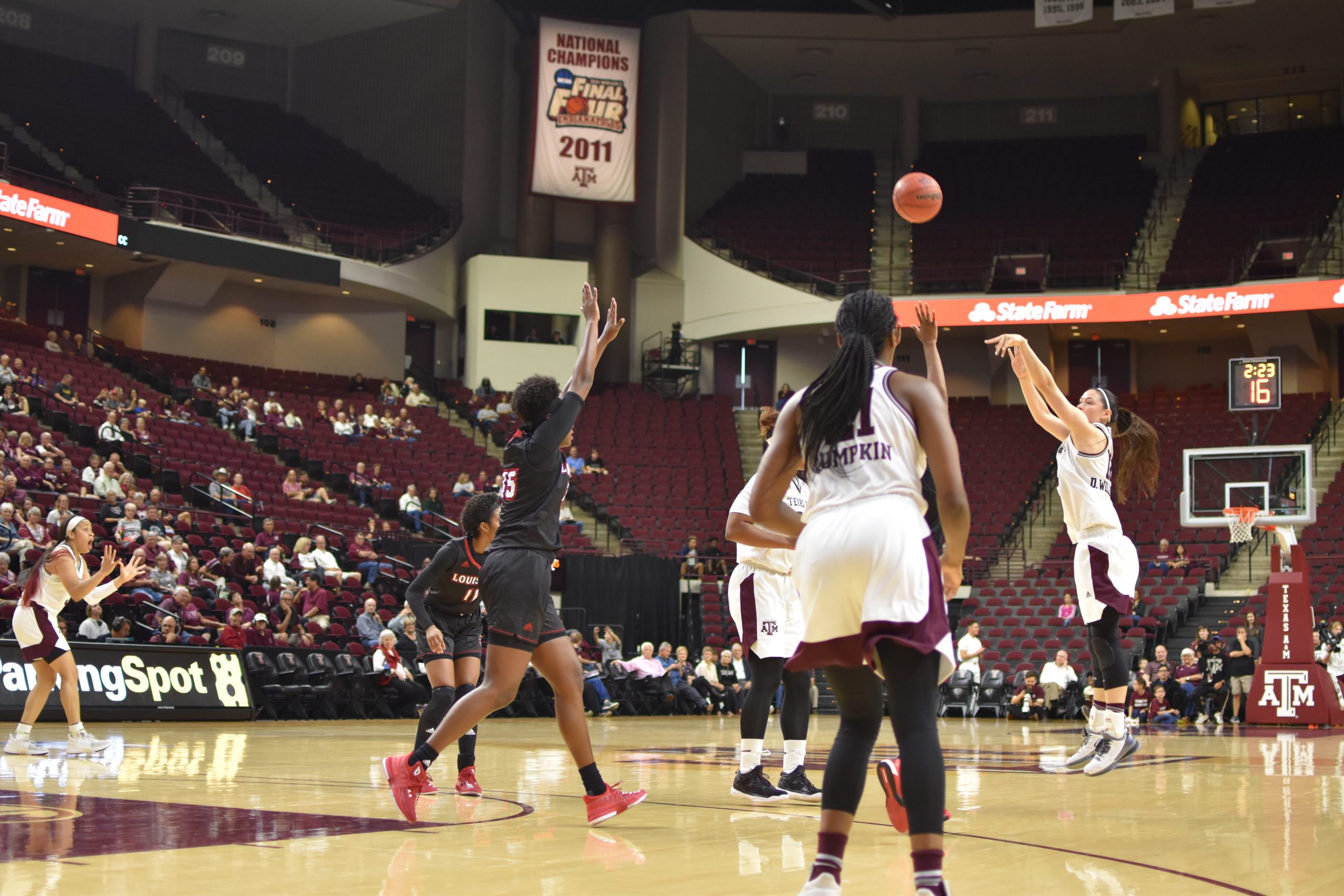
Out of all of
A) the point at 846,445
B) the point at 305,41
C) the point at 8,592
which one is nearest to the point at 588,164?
the point at 305,41

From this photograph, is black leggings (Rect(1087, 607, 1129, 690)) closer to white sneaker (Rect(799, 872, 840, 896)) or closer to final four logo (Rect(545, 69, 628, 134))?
white sneaker (Rect(799, 872, 840, 896))

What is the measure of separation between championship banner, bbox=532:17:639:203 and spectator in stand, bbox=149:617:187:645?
20.0m

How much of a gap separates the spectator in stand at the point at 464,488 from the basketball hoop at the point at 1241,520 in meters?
13.8

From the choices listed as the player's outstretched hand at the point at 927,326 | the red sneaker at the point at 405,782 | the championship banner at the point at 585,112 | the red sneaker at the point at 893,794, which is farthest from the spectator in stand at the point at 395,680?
the championship banner at the point at 585,112

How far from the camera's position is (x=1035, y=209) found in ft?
118

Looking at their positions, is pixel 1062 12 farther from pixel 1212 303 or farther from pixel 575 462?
pixel 575 462

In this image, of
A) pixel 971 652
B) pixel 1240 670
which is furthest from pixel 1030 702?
pixel 1240 670

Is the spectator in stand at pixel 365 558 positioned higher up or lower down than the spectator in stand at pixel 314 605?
higher up

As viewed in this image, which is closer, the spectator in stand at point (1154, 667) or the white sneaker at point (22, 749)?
the white sneaker at point (22, 749)

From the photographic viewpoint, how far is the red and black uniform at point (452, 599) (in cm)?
785

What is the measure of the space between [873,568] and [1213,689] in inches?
665

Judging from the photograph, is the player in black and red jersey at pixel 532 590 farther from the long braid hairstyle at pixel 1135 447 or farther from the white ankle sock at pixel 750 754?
the long braid hairstyle at pixel 1135 447

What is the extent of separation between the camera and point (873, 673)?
407 centimetres

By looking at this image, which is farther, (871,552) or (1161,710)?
(1161,710)
